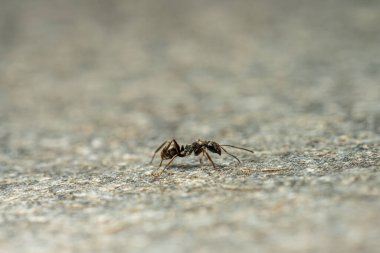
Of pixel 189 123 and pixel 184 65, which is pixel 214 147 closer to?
pixel 189 123

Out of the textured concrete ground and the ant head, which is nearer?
the textured concrete ground

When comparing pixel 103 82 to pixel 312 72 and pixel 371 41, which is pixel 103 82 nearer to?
pixel 312 72

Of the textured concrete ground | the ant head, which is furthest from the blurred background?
the ant head

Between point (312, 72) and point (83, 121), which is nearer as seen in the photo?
point (83, 121)

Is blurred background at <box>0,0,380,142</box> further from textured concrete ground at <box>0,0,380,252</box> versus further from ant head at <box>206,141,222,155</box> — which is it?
ant head at <box>206,141,222,155</box>

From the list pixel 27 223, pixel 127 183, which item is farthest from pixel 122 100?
pixel 27 223

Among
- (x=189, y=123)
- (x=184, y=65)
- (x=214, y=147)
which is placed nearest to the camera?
(x=214, y=147)

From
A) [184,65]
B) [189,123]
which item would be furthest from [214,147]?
[184,65]

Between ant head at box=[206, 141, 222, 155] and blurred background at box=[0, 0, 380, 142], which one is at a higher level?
blurred background at box=[0, 0, 380, 142]
